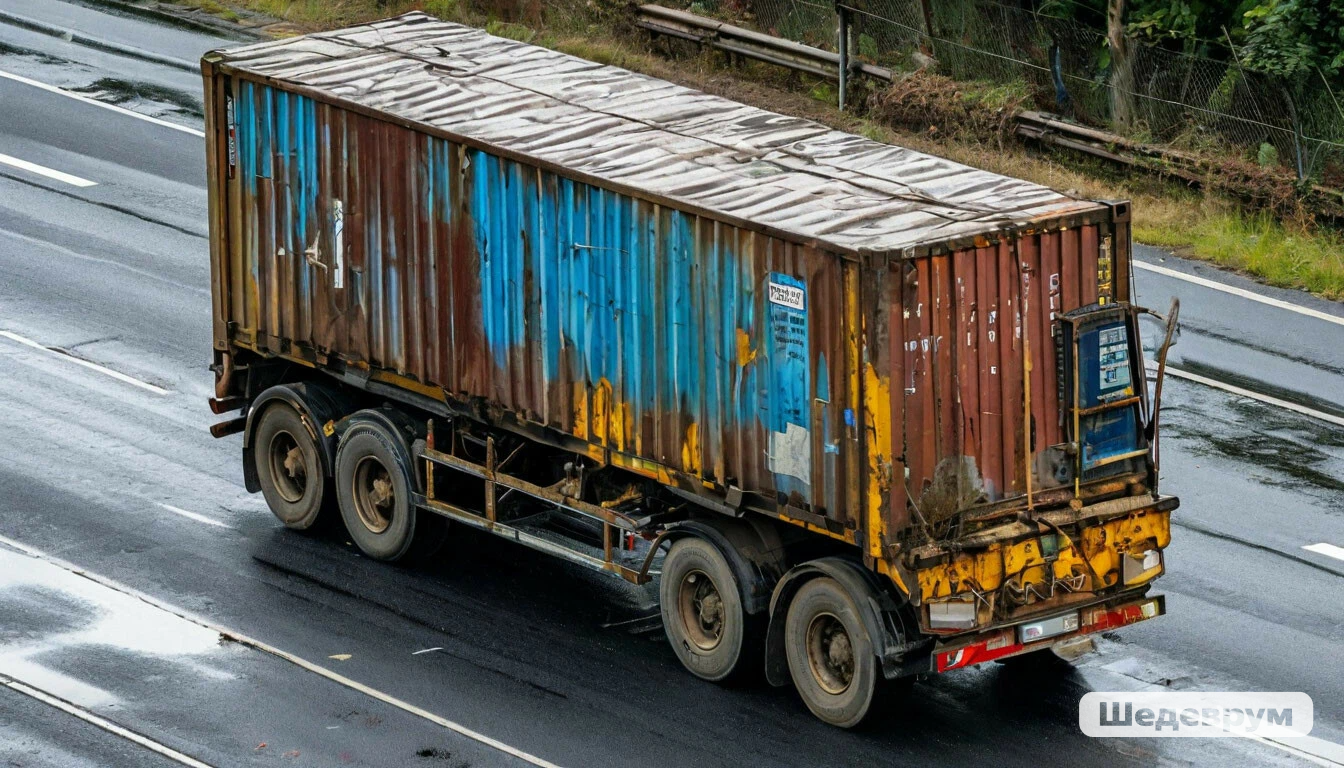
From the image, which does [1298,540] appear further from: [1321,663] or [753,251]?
[753,251]

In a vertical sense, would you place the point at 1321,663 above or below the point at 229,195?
below

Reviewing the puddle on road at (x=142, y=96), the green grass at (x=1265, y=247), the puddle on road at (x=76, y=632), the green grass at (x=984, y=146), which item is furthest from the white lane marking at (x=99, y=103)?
the green grass at (x=1265, y=247)

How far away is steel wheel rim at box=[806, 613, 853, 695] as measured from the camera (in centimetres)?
1273

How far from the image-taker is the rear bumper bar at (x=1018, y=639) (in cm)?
1243

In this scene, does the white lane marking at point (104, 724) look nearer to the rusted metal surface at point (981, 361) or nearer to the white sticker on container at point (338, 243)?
the white sticker on container at point (338, 243)

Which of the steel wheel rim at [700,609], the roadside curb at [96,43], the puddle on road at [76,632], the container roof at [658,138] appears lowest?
the puddle on road at [76,632]

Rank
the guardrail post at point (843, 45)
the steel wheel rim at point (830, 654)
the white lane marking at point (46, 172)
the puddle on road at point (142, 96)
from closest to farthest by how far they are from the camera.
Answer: the steel wheel rim at point (830, 654) < the white lane marking at point (46, 172) < the guardrail post at point (843, 45) < the puddle on road at point (142, 96)

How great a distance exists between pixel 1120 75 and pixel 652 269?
13.5m

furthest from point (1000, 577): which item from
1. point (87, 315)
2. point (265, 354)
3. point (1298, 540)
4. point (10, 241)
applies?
point (10, 241)

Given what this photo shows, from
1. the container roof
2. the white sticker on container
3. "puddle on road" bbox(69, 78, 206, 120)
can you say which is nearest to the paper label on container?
the container roof

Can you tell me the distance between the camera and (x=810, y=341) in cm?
1220

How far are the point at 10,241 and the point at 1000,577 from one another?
1363 centimetres

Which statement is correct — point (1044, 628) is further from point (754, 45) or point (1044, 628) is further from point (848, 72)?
point (754, 45)

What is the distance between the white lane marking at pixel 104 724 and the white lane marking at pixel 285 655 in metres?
1.32
